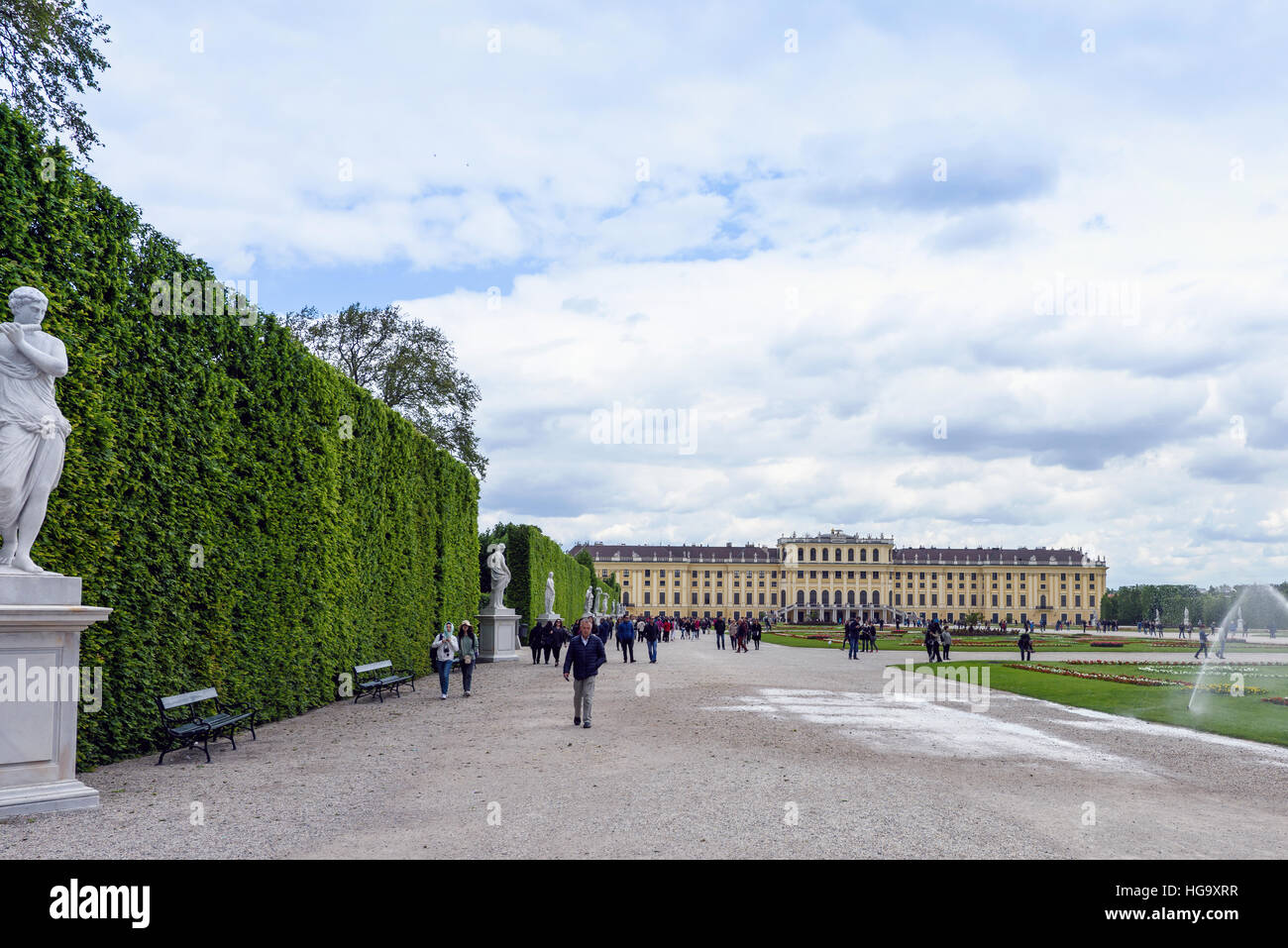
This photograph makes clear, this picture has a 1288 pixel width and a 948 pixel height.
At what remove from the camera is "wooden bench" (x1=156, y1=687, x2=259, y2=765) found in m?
9.66

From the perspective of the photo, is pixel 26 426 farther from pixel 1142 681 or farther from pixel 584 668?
pixel 1142 681

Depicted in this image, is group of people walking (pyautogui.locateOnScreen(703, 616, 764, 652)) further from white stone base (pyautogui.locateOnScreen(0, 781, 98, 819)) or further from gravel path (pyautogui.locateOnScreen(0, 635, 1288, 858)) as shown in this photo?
white stone base (pyautogui.locateOnScreen(0, 781, 98, 819))

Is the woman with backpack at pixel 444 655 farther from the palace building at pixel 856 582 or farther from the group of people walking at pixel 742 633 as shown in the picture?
the palace building at pixel 856 582

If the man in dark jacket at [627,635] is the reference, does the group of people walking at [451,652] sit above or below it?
above

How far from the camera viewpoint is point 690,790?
839cm

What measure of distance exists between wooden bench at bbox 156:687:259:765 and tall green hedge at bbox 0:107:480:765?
0.82ft

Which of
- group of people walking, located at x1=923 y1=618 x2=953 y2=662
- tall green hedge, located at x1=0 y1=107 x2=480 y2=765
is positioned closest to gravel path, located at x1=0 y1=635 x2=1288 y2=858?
tall green hedge, located at x1=0 y1=107 x2=480 y2=765

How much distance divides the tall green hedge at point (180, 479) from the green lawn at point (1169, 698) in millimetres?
13894

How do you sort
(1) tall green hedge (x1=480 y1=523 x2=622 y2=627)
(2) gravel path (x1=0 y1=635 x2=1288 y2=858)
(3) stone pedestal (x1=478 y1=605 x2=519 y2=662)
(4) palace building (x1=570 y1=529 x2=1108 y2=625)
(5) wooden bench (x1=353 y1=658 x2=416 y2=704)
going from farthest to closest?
(4) palace building (x1=570 y1=529 x2=1108 y2=625)
(1) tall green hedge (x1=480 y1=523 x2=622 y2=627)
(3) stone pedestal (x1=478 y1=605 x2=519 y2=662)
(5) wooden bench (x1=353 y1=658 x2=416 y2=704)
(2) gravel path (x1=0 y1=635 x2=1288 y2=858)

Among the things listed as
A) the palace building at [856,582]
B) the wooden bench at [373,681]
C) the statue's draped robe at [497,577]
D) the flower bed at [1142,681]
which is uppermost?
the statue's draped robe at [497,577]

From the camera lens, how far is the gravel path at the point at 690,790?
6527 millimetres

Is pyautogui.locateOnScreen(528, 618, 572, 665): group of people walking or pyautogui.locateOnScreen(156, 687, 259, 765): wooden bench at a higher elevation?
pyautogui.locateOnScreen(156, 687, 259, 765): wooden bench

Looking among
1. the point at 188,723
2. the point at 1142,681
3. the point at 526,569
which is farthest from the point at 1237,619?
the point at 188,723

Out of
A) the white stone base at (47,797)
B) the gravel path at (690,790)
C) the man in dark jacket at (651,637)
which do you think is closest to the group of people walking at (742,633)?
the man in dark jacket at (651,637)
